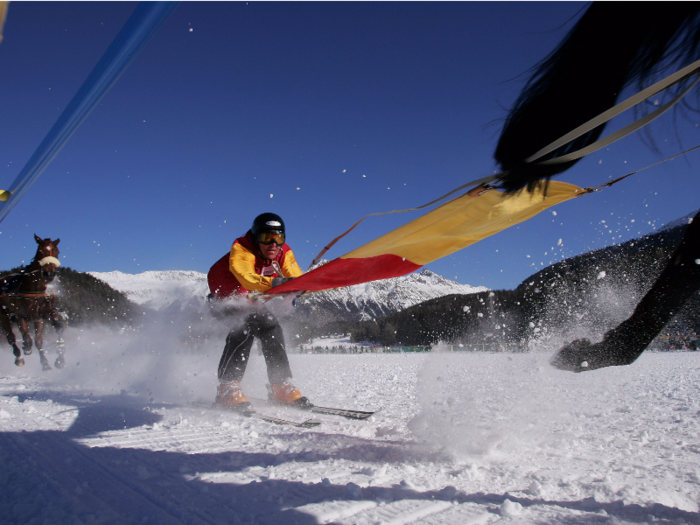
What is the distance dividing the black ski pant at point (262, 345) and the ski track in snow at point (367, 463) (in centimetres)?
41

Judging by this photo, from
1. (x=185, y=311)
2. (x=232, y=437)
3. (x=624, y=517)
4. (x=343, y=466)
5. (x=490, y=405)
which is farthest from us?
(x=185, y=311)

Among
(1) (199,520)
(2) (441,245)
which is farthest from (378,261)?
(1) (199,520)

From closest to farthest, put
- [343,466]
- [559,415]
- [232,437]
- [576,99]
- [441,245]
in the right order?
[576,99] → [343,466] → [441,245] → [232,437] → [559,415]

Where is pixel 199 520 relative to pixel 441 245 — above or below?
below

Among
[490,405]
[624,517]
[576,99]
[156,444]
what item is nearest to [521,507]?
[624,517]

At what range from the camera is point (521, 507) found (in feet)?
4.99

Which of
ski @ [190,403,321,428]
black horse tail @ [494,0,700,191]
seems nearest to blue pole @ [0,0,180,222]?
black horse tail @ [494,0,700,191]

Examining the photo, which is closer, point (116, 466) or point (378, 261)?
point (116, 466)

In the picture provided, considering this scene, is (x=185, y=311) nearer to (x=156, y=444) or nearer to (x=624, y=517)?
(x=156, y=444)

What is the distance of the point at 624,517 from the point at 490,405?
250cm

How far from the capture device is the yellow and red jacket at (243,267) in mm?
3770

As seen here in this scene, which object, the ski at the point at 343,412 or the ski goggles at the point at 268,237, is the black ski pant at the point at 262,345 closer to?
the ski at the point at 343,412

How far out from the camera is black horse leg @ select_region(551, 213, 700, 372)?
163 cm

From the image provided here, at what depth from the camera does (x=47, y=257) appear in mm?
8203
